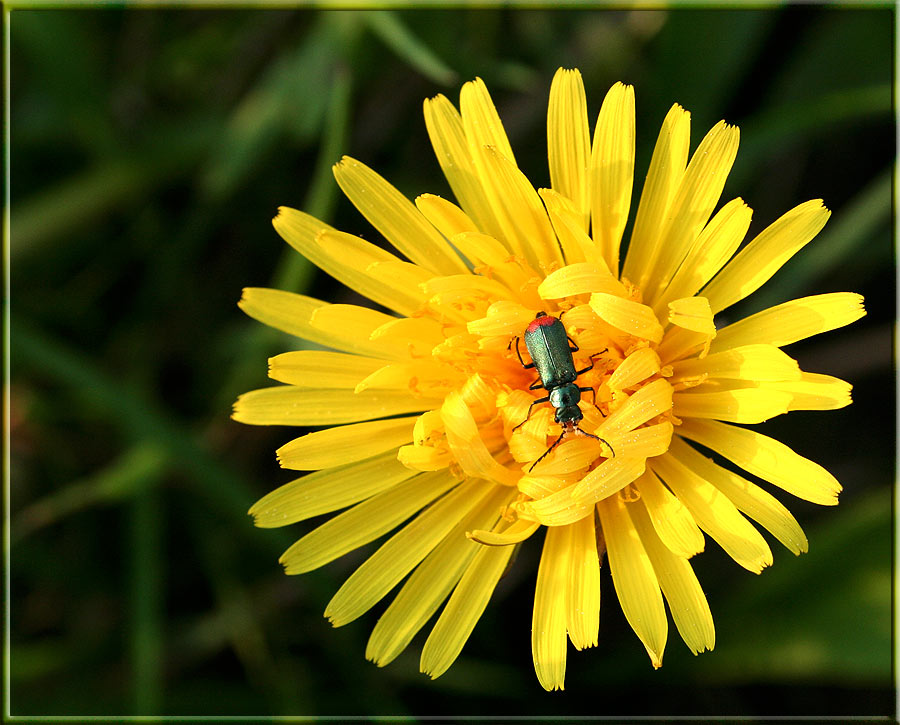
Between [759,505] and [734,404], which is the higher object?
[734,404]

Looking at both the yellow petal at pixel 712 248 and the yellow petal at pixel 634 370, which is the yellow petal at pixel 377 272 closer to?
the yellow petal at pixel 634 370

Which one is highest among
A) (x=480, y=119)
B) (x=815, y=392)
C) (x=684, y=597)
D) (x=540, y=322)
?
(x=480, y=119)

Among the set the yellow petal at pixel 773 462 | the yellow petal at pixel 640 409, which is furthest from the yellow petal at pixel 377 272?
the yellow petal at pixel 773 462

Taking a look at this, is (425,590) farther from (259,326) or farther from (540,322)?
(259,326)

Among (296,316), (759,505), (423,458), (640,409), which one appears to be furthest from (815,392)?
(296,316)

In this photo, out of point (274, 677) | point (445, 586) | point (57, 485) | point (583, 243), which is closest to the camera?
point (583, 243)

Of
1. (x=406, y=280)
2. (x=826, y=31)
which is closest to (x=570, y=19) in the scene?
(x=826, y=31)

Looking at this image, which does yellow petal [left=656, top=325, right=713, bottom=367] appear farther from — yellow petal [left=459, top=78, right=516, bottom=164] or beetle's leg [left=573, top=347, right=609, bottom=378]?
yellow petal [left=459, top=78, right=516, bottom=164]

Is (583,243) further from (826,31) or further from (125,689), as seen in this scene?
(125,689)

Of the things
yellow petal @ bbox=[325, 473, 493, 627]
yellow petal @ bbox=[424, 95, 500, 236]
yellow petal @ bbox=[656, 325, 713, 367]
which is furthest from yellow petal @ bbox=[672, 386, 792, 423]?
yellow petal @ bbox=[424, 95, 500, 236]
